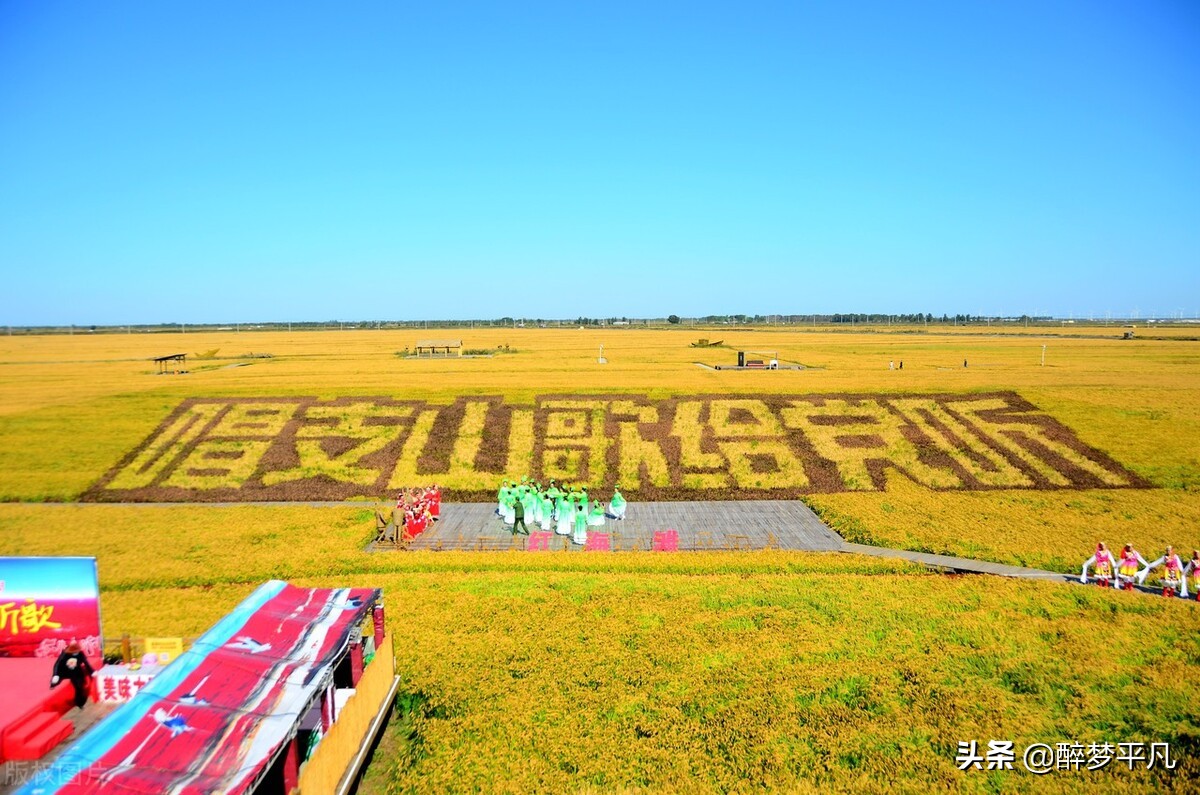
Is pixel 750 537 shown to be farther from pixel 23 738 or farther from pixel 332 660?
pixel 23 738

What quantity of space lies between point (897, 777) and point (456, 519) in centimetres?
2106

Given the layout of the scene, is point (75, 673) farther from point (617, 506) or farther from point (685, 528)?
point (685, 528)

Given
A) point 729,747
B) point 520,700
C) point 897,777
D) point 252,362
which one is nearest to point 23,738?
point 520,700

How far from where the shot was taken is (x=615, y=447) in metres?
36.4

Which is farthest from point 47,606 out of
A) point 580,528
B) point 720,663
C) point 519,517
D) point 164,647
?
point 580,528

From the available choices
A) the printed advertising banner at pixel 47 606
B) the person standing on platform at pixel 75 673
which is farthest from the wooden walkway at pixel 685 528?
the person standing on platform at pixel 75 673

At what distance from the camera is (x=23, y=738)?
10.5 metres

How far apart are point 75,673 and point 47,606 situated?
7.66 ft

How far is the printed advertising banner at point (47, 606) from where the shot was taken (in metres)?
13.0

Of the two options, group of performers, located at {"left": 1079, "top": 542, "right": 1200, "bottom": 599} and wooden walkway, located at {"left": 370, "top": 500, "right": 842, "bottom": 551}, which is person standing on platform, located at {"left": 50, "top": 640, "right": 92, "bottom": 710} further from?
group of performers, located at {"left": 1079, "top": 542, "right": 1200, "bottom": 599}

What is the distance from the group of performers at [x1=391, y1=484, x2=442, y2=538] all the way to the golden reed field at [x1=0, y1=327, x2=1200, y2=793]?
1920mm

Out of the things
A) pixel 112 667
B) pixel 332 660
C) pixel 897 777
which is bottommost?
pixel 897 777

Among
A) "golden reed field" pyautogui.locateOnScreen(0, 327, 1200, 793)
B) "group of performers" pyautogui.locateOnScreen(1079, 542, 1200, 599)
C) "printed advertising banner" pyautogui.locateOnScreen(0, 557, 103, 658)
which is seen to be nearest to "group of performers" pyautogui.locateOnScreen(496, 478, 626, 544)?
"golden reed field" pyautogui.locateOnScreen(0, 327, 1200, 793)

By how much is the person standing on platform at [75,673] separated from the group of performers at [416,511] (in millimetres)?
12900
